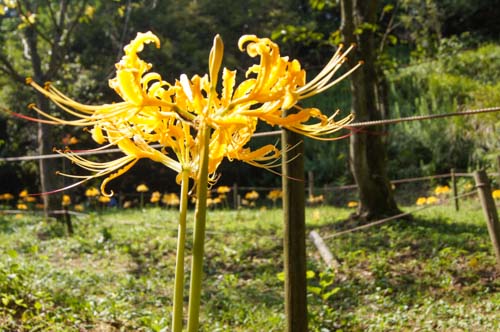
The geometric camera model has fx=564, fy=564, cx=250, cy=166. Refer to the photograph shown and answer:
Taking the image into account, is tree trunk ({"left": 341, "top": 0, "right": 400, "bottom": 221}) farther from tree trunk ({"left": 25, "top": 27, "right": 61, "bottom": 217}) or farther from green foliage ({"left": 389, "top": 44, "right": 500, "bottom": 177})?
tree trunk ({"left": 25, "top": 27, "right": 61, "bottom": 217})

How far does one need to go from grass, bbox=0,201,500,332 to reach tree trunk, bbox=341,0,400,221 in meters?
0.32

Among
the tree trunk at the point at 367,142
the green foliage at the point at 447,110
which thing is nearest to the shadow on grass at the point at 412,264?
Result: the tree trunk at the point at 367,142

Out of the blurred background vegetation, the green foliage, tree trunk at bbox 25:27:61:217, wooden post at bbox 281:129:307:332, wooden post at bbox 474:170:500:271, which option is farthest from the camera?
the blurred background vegetation

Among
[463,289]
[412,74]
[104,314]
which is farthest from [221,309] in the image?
[412,74]

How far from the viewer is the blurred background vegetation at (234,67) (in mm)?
11977

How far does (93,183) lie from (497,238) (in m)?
10.7

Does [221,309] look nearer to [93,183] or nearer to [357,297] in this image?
[357,297]

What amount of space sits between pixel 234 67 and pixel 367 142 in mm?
6877

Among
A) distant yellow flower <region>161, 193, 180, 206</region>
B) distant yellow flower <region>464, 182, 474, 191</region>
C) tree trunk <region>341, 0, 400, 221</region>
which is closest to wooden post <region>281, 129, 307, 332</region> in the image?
tree trunk <region>341, 0, 400, 221</region>

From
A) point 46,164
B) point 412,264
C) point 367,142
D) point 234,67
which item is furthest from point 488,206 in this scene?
point 234,67

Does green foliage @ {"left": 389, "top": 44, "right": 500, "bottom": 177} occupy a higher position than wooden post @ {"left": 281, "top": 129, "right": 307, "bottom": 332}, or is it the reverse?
green foliage @ {"left": 389, "top": 44, "right": 500, "bottom": 177}

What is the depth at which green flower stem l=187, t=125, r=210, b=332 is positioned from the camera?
4.07 feet

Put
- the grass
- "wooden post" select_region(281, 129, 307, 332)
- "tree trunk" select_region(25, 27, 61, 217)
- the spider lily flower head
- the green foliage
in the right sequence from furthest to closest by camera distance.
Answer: the green foliage
"tree trunk" select_region(25, 27, 61, 217)
the grass
"wooden post" select_region(281, 129, 307, 332)
the spider lily flower head

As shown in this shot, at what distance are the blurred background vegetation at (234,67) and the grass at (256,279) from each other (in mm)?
4798
